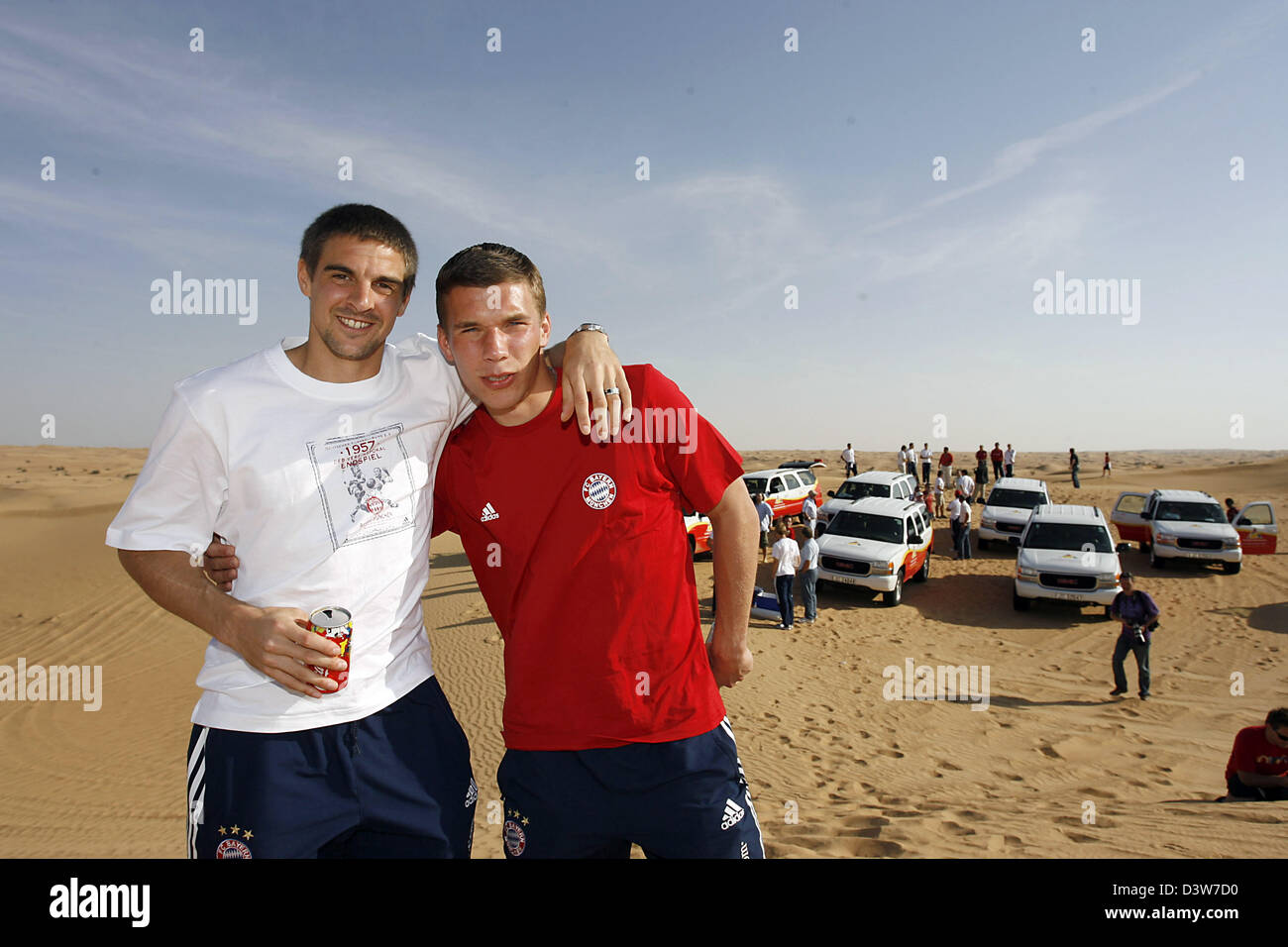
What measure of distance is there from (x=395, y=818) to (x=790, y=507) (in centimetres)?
1817

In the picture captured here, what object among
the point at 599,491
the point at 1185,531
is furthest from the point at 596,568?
the point at 1185,531

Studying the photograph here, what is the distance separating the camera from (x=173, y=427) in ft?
6.59

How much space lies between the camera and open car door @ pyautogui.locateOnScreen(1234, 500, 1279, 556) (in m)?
17.6

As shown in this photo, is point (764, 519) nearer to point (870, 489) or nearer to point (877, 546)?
point (877, 546)

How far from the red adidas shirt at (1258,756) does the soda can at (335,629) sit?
24.7ft

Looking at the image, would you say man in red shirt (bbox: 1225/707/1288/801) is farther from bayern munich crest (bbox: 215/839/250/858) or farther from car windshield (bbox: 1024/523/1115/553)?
car windshield (bbox: 1024/523/1115/553)

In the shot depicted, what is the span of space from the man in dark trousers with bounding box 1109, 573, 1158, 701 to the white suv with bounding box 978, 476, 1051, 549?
8.63 m

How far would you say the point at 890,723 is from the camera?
8.67m

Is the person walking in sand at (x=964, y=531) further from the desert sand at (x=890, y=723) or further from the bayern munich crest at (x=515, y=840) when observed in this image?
the bayern munich crest at (x=515, y=840)

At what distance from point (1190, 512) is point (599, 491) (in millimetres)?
20705

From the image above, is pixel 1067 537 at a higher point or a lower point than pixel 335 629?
lower

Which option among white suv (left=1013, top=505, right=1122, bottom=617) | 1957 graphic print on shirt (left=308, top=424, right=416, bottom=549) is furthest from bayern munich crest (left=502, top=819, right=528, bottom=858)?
Result: white suv (left=1013, top=505, right=1122, bottom=617)

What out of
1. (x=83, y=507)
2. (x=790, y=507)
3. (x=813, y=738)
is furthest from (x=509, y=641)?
(x=83, y=507)
